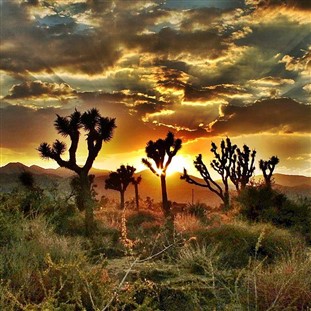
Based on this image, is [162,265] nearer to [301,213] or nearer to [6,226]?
[6,226]

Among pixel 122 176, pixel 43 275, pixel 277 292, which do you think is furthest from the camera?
pixel 122 176

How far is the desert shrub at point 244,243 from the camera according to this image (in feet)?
37.0

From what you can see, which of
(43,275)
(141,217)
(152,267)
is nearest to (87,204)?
(141,217)

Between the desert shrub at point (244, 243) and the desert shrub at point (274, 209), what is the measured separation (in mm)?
3675

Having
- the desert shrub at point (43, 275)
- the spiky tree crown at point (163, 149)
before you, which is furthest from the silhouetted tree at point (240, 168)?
the desert shrub at point (43, 275)

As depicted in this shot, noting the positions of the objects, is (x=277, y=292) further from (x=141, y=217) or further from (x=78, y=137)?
(x=141, y=217)

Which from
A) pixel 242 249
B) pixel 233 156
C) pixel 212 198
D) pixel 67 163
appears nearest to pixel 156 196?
pixel 212 198

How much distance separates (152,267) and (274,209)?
1082cm

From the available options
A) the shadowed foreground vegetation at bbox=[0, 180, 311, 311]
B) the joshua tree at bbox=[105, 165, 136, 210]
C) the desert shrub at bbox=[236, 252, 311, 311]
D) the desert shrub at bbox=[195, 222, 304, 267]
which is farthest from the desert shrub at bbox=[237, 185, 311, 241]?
the joshua tree at bbox=[105, 165, 136, 210]

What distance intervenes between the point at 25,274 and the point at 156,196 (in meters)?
147

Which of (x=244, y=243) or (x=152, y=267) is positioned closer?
(x=152, y=267)

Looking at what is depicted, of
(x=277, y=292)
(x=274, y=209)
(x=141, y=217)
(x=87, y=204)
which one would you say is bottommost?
(x=277, y=292)

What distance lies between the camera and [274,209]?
18.1 m

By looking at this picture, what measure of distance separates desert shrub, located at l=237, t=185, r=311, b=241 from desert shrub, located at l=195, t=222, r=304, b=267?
145 inches
